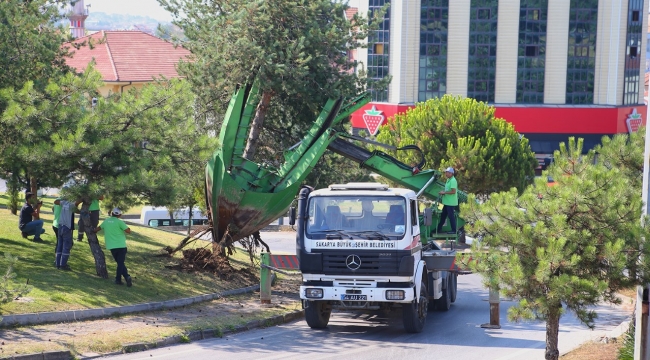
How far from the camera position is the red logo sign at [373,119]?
65.3 metres

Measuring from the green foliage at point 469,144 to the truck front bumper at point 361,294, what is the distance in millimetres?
17520

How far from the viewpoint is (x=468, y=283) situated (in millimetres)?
25188

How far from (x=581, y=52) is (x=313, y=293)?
52699mm

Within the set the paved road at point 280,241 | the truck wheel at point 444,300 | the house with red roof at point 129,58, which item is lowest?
the paved road at point 280,241

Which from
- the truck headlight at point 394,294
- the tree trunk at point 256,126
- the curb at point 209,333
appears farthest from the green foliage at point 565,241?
the tree trunk at point 256,126

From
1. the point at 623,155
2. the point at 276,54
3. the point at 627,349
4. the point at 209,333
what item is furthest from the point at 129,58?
the point at 627,349

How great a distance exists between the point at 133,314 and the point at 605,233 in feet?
28.8

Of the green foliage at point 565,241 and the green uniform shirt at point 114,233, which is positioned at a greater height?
the green foliage at point 565,241

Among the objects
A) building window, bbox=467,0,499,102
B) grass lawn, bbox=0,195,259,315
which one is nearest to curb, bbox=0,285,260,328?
grass lawn, bbox=0,195,259,315

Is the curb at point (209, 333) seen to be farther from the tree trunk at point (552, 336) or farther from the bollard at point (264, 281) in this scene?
the tree trunk at point (552, 336)

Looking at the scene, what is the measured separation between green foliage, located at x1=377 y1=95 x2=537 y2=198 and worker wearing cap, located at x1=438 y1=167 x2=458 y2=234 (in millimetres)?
13823

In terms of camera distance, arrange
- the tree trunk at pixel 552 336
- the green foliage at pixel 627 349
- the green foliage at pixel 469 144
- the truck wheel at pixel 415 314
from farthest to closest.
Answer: the green foliage at pixel 469 144
the truck wheel at pixel 415 314
the green foliage at pixel 627 349
the tree trunk at pixel 552 336

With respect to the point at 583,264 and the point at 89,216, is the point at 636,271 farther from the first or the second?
the point at 89,216

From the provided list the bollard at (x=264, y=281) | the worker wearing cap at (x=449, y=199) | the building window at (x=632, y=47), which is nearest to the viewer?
the bollard at (x=264, y=281)
